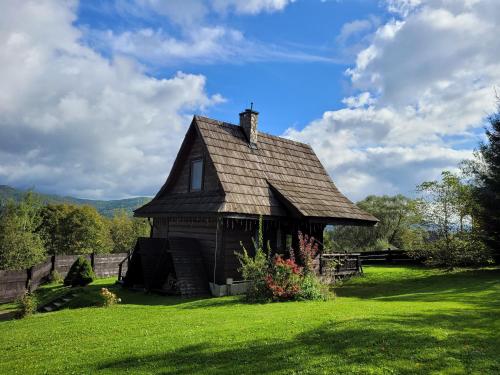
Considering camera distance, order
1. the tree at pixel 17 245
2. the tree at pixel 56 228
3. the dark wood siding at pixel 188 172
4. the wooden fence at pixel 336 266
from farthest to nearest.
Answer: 1. the tree at pixel 56 228
2. the tree at pixel 17 245
3. the dark wood siding at pixel 188 172
4. the wooden fence at pixel 336 266

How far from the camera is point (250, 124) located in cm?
2256

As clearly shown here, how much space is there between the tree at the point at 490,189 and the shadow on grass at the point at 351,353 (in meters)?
13.7

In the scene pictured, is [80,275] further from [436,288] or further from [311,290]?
[436,288]

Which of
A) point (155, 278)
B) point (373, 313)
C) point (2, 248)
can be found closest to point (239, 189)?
point (155, 278)

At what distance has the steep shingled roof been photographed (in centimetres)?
1886

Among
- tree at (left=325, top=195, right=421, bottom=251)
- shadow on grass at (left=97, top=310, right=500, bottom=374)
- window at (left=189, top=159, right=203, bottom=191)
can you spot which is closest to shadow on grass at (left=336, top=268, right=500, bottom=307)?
shadow on grass at (left=97, top=310, right=500, bottom=374)

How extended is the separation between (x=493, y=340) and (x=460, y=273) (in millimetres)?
14782

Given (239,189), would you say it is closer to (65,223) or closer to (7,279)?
(7,279)

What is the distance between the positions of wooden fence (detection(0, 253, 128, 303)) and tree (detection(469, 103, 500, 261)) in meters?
20.0

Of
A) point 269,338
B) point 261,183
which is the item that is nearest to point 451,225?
point 261,183

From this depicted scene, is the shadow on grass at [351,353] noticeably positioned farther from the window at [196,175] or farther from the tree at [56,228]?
the tree at [56,228]

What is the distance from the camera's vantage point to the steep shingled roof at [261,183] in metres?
18.9

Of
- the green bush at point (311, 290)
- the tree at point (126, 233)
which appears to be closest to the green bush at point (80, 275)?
the green bush at point (311, 290)

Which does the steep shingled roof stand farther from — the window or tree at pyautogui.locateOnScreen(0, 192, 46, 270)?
tree at pyautogui.locateOnScreen(0, 192, 46, 270)
